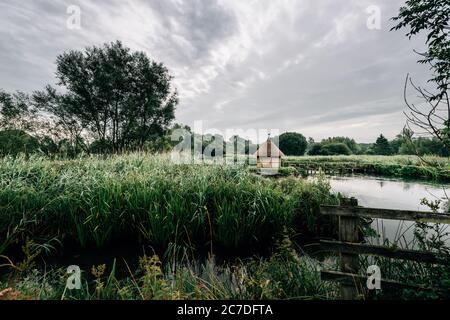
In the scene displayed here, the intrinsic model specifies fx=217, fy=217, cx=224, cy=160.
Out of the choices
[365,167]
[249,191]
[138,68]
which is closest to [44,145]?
[138,68]

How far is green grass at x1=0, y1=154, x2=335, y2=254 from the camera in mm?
3814

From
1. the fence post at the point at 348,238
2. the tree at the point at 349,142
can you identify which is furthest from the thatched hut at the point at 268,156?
the tree at the point at 349,142

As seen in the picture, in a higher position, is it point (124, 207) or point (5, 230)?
point (124, 207)

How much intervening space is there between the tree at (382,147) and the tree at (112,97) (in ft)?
190

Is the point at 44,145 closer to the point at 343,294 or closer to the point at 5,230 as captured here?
the point at 5,230

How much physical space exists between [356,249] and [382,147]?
6722 centimetres

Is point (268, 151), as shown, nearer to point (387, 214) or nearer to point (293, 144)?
point (387, 214)

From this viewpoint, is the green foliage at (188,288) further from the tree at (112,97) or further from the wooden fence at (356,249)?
the tree at (112,97)

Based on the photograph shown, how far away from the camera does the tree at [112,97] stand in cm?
1662

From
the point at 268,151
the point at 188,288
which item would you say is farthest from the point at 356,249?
the point at 268,151

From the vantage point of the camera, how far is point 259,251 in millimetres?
3885

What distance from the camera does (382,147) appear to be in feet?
185

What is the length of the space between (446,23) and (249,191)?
3.67m
